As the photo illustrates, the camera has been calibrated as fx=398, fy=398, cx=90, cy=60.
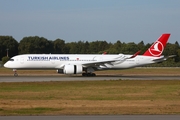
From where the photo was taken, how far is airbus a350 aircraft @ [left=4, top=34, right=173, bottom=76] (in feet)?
151

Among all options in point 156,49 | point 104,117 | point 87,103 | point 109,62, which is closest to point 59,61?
point 109,62

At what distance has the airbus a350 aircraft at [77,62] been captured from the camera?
1809 inches

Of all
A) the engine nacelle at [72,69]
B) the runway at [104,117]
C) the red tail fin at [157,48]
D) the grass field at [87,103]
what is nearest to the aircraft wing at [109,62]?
the engine nacelle at [72,69]

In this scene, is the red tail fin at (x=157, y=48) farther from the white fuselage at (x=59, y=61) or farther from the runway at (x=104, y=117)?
the runway at (x=104, y=117)

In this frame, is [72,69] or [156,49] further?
[156,49]

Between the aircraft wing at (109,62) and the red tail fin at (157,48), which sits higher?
the red tail fin at (157,48)

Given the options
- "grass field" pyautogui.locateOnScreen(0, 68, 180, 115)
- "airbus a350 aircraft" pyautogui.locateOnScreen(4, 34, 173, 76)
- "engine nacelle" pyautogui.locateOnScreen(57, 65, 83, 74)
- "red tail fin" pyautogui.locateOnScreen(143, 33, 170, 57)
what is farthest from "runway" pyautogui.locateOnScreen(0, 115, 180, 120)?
"red tail fin" pyautogui.locateOnScreen(143, 33, 170, 57)

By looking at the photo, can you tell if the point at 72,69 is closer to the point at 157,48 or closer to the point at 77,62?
the point at 77,62

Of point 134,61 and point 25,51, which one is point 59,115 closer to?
point 134,61

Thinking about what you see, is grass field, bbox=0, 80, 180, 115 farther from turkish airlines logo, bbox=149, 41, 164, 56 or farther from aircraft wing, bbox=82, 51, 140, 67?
turkish airlines logo, bbox=149, 41, 164, 56

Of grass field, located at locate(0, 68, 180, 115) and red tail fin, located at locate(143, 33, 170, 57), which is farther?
red tail fin, located at locate(143, 33, 170, 57)

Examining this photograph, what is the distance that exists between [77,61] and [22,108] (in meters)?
29.5

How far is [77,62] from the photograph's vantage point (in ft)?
156

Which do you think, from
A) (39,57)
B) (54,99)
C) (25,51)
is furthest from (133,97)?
(25,51)
